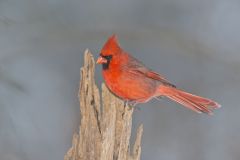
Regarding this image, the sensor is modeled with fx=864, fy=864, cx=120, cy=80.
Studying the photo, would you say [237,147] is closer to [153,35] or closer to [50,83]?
[153,35]

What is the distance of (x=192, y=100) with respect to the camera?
543 centimetres

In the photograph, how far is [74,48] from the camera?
6719 mm

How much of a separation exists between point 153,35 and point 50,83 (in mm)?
883

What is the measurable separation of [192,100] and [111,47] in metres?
0.81

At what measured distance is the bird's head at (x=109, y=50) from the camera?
486 cm

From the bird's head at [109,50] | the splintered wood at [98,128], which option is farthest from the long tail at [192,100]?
the splintered wood at [98,128]

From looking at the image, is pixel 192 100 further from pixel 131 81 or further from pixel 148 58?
pixel 148 58

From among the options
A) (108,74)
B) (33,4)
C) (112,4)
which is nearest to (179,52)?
(112,4)

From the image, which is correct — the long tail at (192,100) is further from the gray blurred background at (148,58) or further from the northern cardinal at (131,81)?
the gray blurred background at (148,58)

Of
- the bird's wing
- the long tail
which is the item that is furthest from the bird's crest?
the long tail

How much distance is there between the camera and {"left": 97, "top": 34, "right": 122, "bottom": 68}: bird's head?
4.86 meters

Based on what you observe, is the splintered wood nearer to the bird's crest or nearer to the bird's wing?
the bird's crest

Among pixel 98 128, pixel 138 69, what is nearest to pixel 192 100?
pixel 138 69

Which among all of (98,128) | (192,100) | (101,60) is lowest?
(98,128)
